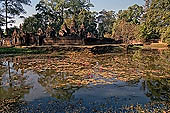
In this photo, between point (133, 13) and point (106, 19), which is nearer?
point (133, 13)

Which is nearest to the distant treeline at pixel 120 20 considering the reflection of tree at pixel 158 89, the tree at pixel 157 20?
the tree at pixel 157 20

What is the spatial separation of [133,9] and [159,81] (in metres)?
61.0

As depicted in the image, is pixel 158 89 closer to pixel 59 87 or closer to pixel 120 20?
pixel 59 87

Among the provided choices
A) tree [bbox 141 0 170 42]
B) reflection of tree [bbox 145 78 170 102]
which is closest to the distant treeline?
tree [bbox 141 0 170 42]

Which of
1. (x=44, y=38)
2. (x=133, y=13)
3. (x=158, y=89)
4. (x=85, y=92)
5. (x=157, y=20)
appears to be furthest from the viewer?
(x=133, y=13)

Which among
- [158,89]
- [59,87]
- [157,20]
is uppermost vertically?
[157,20]

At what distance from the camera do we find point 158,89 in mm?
7457

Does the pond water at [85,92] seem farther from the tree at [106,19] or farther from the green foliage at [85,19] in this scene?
the tree at [106,19]

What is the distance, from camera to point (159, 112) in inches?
195

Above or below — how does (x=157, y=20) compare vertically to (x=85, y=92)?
above

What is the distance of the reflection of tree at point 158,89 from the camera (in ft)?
21.1

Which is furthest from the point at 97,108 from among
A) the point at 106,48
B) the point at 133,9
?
the point at 133,9

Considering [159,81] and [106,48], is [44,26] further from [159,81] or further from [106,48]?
[159,81]

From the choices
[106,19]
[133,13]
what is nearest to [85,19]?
[133,13]
